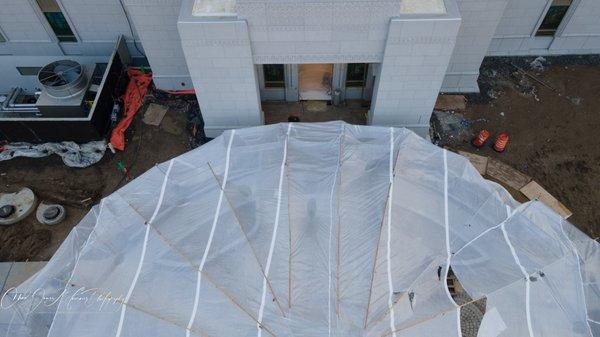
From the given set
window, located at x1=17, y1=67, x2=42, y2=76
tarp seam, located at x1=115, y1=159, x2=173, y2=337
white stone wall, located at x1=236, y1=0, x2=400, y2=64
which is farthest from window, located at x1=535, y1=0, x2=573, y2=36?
window, located at x1=17, y1=67, x2=42, y2=76

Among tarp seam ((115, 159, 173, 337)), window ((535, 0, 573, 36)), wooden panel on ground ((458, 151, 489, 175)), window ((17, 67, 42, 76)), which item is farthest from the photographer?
window ((17, 67, 42, 76))

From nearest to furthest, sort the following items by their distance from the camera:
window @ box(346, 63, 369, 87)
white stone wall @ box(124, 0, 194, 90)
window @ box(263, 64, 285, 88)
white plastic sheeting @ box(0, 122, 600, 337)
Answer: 1. white plastic sheeting @ box(0, 122, 600, 337)
2. white stone wall @ box(124, 0, 194, 90)
3. window @ box(346, 63, 369, 87)
4. window @ box(263, 64, 285, 88)

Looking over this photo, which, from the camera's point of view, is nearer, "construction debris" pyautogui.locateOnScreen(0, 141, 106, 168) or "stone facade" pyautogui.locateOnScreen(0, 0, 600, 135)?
"stone facade" pyautogui.locateOnScreen(0, 0, 600, 135)

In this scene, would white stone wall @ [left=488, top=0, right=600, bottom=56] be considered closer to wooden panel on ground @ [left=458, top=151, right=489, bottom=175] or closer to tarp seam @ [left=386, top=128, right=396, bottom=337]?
wooden panel on ground @ [left=458, top=151, right=489, bottom=175]

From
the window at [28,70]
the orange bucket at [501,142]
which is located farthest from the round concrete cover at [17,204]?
the orange bucket at [501,142]

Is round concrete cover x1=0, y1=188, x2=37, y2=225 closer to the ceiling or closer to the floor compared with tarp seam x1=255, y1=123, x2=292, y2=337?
closer to the floor

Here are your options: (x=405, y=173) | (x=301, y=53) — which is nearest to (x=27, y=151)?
(x=301, y=53)

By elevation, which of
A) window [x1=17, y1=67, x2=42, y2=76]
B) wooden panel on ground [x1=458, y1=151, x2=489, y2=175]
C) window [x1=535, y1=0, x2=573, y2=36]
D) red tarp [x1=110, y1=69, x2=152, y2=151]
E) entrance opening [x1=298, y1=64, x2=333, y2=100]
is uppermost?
window [x1=535, y1=0, x2=573, y2=36]
